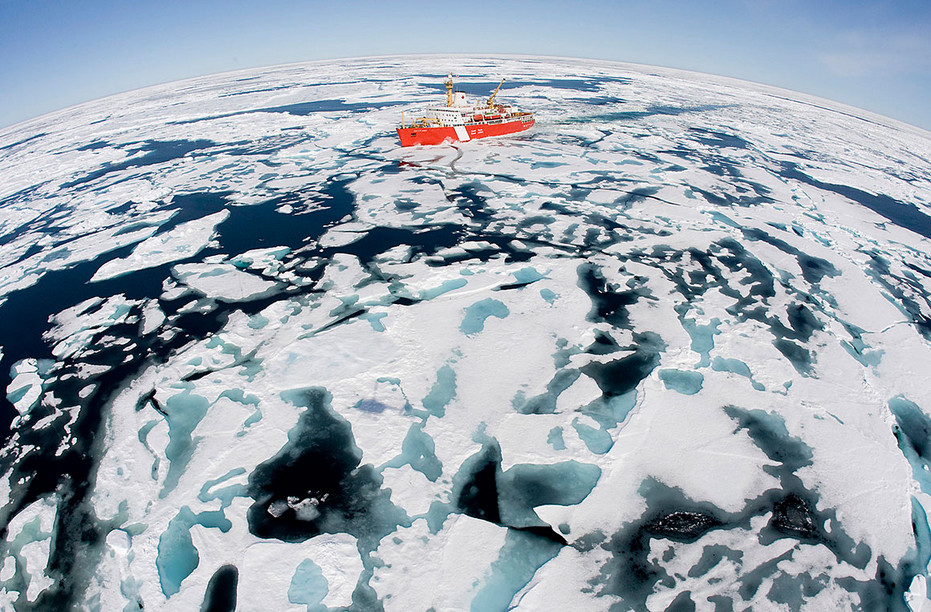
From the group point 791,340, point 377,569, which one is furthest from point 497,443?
point 791,340

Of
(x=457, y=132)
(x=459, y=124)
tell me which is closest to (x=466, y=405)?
(x=457, y=132)

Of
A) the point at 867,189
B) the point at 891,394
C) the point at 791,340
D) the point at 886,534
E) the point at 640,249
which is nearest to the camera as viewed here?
the point at 886,534

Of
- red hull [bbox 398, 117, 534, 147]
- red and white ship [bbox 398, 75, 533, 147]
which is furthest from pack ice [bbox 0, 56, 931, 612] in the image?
red and white ship [bbox 398, 75, 533, 147]

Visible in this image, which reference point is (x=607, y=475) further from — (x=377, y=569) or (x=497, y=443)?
(x=377, y=569)

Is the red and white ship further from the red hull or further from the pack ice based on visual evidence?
the pack ice

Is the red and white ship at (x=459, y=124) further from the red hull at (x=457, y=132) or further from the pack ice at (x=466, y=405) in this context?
the pack ice at (x=466, y=405)

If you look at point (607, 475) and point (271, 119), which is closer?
point (607, 475)

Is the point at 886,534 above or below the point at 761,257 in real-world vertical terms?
below

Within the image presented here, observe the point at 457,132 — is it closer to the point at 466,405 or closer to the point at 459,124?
the point at 459,124

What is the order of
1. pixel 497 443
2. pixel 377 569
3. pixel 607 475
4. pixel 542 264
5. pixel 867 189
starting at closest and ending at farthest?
pixel 377 569 < pixel 607 475 < pixel 497 443 < pixel 542 264 < pixel 867 189
